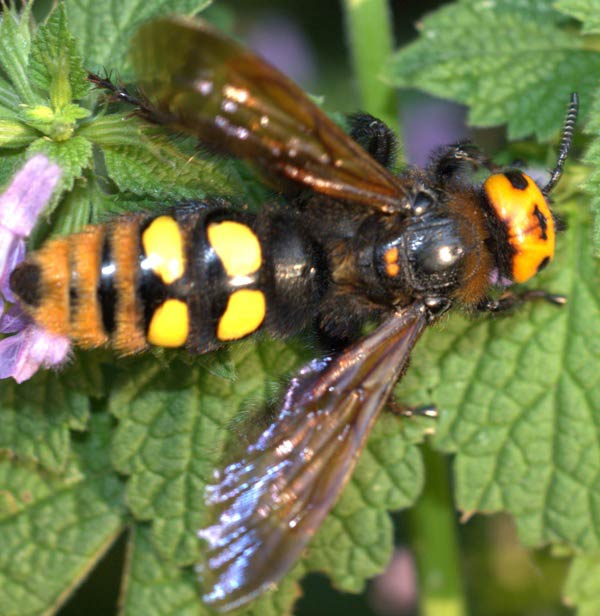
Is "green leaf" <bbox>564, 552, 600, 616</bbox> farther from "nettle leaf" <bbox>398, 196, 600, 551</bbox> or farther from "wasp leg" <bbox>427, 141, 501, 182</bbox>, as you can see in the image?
"wasp leg" <bbox>427, 141, 501, 182</bbox>

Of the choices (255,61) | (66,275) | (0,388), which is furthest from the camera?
(0,388)

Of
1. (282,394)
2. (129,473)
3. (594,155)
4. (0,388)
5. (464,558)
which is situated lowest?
(464,558)

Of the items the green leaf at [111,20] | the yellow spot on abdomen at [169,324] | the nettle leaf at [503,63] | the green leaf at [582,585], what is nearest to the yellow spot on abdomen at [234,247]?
the yellow spot on abdomen at [169,324]

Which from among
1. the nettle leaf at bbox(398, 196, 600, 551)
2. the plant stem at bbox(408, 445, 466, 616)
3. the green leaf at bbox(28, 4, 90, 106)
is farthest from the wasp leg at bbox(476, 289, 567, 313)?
the green leaf at bbox(28, 4, 90, 106)

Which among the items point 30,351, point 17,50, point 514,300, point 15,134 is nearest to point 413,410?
point 514,300

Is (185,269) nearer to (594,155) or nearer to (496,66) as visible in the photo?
(594,155)

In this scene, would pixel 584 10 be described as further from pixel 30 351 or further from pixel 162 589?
pixel 162 589

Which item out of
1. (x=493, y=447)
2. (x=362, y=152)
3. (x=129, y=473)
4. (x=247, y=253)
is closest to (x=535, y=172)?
(x=493, y=447)
